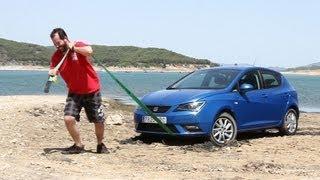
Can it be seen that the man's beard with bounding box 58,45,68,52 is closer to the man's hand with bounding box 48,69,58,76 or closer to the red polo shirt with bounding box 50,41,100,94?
the red polo shirt with bounding box 50,41,100,94

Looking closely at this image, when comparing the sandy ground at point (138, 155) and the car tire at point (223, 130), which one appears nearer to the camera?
the sandy ground at point (138, 155)

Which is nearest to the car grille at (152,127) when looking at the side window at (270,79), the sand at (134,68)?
the side window at (270,79)

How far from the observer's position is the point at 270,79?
41.8ft

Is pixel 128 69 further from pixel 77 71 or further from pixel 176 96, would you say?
pixel 77 71

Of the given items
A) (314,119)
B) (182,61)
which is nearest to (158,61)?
(182,61)

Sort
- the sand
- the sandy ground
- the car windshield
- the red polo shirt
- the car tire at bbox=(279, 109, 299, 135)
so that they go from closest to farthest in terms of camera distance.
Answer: the sandy ground, the red polo shirt, the car windshield, the car tire at bbox=(279, 109, 299, 135), the sand

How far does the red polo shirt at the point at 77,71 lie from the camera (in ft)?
30.6

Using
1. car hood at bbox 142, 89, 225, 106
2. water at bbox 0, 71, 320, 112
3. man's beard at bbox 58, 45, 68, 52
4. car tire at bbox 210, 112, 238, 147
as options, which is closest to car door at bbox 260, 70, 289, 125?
car tire at bbox 210, 112, 238, 147

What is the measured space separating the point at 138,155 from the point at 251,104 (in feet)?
9.47

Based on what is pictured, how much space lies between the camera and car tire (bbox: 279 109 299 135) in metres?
12.6

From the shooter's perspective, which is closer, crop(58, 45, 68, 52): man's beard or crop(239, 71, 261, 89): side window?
crop(58, 45, 68, 52): man's beard

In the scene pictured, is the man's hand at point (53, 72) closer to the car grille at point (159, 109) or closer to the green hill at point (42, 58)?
the car grille at point (159, 109)

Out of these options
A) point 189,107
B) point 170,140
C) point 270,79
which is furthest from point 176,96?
point 270,79

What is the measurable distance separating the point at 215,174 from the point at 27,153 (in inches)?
123
